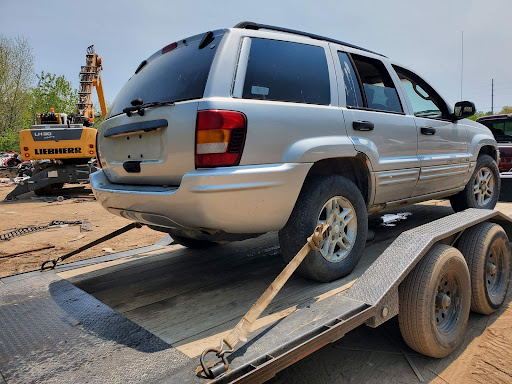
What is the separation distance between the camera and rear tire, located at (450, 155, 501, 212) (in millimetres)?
4555

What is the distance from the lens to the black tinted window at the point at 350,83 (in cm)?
298

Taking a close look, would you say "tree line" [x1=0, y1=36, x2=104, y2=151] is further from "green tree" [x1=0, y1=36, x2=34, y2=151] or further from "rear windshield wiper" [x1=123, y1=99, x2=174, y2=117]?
"rear windshield wiper" [x1=123, y1=99, x2=174, y2=117]

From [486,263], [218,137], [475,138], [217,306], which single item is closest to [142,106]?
[218,137]

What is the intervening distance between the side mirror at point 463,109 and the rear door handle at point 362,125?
166 centimetres

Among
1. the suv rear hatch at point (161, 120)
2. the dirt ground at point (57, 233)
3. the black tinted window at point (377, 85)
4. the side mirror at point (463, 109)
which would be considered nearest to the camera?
the suv rear hatch at point (161, 120)

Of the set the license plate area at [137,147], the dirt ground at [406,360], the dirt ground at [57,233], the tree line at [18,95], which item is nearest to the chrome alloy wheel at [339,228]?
the dirt ground at [406,360]

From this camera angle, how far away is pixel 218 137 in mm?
2119

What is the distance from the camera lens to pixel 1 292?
2.51 metres

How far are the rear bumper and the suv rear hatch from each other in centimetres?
13

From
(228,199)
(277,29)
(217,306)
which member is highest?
(277,29)

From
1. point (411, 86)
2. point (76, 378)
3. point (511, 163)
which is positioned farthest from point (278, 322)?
point (511, 163)

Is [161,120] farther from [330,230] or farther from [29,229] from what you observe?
[29,229]

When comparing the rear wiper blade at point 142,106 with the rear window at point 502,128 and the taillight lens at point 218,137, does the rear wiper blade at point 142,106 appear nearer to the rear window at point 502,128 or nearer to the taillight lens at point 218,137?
the taillight lens at point 218,137

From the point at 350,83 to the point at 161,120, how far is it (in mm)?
1583
